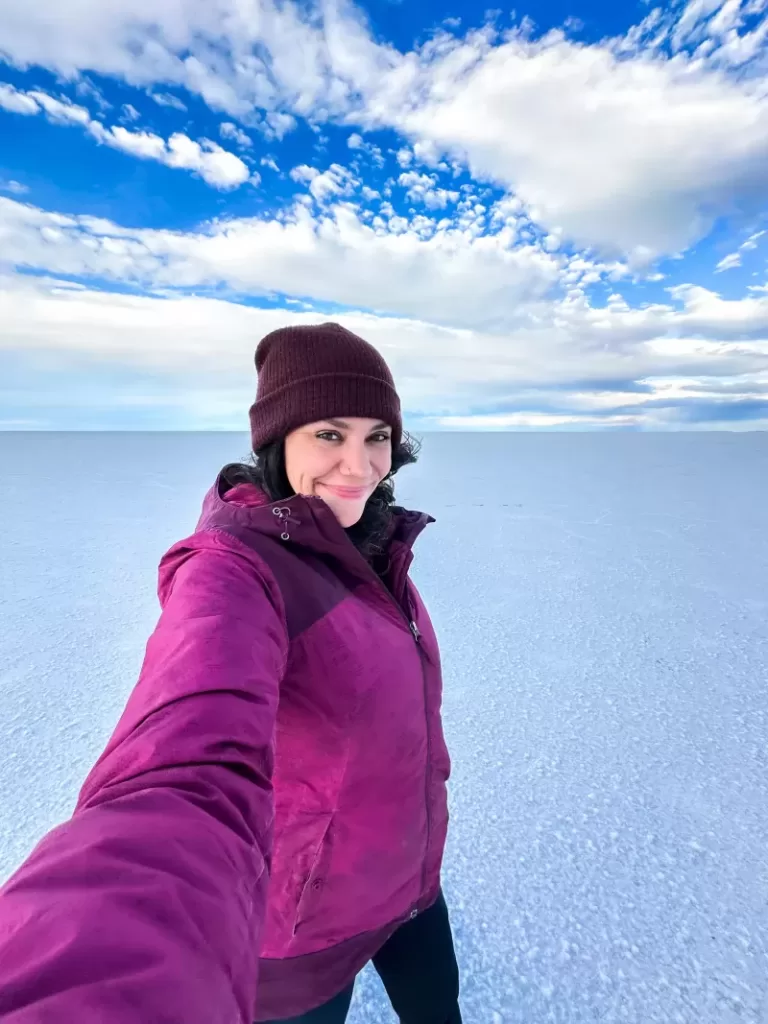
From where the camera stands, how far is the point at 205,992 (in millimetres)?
400

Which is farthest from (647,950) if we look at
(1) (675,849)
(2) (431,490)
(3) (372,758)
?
(2) (431,490)

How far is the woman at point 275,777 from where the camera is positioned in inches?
15.4

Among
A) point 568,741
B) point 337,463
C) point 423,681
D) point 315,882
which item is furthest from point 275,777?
point 568,741

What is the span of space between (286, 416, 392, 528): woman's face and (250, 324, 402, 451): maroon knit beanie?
0.08ft

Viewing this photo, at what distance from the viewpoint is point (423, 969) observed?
1.07 meters

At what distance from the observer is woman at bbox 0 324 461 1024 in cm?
39

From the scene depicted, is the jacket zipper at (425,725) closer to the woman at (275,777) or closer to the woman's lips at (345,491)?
the woman at (275,777)

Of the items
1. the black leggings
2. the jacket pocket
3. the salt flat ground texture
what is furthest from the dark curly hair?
the salt flat ground texture

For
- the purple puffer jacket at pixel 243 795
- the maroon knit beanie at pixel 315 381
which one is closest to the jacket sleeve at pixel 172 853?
the purple puffer jacket at pixel 243 795

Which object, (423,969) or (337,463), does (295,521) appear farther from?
(423,969)

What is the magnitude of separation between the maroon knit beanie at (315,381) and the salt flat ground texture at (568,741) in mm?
1391

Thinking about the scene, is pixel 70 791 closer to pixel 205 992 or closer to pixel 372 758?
pixel 372 758

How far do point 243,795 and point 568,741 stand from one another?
1.89m

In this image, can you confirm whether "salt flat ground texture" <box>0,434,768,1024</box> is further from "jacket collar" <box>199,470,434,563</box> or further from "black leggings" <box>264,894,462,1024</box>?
"jacket collar" <box>199,470,434,563</box>
